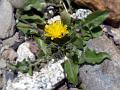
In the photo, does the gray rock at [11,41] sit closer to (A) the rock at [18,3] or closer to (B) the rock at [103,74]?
(A) the rock at [18,3]

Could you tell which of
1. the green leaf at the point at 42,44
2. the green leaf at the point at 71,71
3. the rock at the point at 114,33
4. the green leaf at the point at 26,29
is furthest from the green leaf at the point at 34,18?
the rock at the point at 114,33

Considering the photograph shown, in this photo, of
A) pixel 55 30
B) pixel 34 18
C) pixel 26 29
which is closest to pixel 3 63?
pixel 26 29

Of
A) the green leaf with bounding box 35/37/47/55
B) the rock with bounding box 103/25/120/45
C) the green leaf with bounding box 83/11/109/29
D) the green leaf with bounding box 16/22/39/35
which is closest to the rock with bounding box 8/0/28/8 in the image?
the green leaf with bounding box 16/22/39/35

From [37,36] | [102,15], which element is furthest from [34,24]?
[102,15]

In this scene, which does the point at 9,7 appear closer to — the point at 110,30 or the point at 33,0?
the point at 33,0

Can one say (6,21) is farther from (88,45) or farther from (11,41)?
(88,45)
